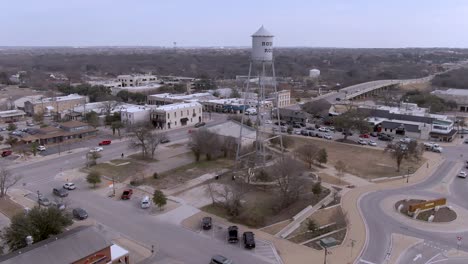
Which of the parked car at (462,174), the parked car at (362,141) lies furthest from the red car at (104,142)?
the parked car at (462,174)

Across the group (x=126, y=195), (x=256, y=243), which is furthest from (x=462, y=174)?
(x=126, y=195)

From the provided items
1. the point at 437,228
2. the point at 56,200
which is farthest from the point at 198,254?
the point at 437,228

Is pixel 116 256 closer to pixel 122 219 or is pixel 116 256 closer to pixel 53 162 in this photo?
pixel 122 219

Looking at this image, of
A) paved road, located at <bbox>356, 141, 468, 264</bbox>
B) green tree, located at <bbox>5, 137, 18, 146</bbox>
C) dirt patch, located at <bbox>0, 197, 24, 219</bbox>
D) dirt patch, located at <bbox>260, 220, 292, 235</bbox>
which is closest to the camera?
paved road, located at <bbox>356, 141, 468, 264</bbox>

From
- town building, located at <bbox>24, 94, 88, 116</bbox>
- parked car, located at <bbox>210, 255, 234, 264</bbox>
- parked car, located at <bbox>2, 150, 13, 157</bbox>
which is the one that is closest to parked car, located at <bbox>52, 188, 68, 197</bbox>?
parked car, located at <bbox>2, 150, 13, 157</bbox>

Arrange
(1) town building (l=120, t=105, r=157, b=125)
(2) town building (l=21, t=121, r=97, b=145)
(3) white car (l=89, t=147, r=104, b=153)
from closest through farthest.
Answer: (3) white car (l=89, t=147, r=104, b=153) < (2) town building (l=21, t=121, r=97, b=145) < (1) town building (l=120, t=105, r=157, b=125)

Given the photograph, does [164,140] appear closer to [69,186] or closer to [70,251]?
[69,186]

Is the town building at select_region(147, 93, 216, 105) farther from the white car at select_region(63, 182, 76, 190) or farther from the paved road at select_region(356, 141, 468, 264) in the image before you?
the paved road at select_region(356, 141, 468, 264)
